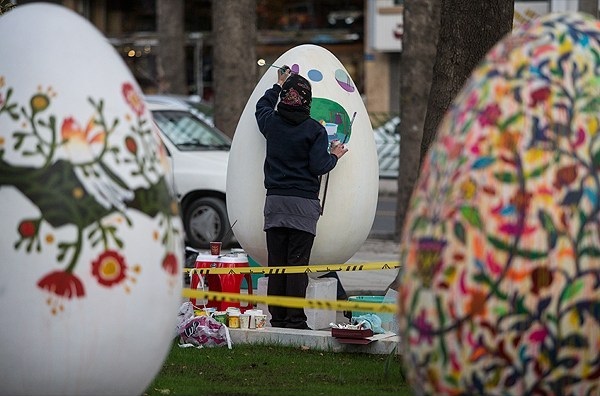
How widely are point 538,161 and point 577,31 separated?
2.16 ft

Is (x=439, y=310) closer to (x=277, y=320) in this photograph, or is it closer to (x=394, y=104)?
(x=277, y=320)

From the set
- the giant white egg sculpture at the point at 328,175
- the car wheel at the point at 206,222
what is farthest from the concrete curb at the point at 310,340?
the car wheel at the point at 206,222

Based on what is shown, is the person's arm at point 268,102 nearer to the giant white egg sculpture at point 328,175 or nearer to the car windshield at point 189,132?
the giant white egg sculpture at point 328,175

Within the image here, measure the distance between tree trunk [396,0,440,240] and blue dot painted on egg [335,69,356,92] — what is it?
242 inches

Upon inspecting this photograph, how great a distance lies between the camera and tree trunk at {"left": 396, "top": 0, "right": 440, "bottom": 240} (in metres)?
17.2

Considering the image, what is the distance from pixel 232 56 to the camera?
19.6 m

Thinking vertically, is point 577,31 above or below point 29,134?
above

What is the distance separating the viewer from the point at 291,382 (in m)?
8.25

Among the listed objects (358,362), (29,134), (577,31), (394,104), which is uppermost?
(577,31)

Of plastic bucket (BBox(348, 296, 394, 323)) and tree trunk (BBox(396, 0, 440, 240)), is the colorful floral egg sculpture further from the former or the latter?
tree trunk (BBox(396, 0, 440, 240))

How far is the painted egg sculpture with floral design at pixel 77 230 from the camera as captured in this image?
5980 mm

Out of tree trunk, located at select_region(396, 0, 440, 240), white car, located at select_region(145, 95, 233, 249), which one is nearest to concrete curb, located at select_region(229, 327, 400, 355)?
white car, located at select_region(145, 95, 233, 249)

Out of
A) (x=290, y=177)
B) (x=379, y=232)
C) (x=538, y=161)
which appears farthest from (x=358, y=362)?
(x=379, y=232)

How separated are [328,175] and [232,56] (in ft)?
30.8
